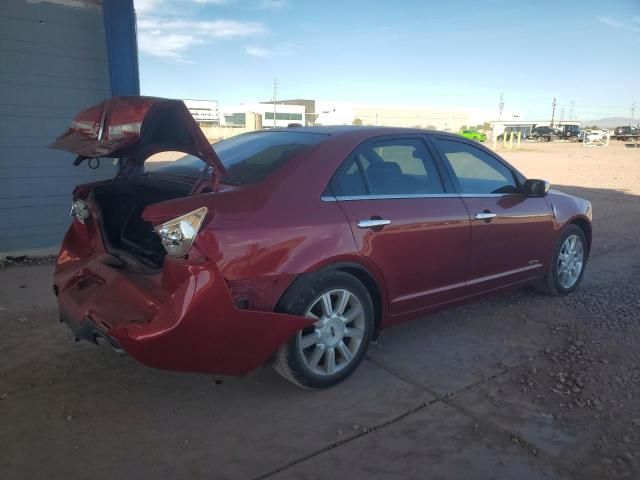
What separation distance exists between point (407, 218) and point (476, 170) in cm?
120

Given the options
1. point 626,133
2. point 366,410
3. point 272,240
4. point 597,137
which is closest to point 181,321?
point 272,240

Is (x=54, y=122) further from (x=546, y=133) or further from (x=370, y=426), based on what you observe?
(x=546, y=133)

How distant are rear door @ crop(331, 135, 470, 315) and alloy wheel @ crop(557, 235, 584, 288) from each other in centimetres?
161

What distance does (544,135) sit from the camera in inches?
2410

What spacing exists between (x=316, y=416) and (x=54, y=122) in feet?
16.7

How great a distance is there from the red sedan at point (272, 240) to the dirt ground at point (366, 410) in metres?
0.35

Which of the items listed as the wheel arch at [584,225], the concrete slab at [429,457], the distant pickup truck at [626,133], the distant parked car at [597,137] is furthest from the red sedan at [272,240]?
the distant pickup truck at [626,133]

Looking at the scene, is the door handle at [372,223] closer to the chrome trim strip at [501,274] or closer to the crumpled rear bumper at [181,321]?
the crumpled rear bumper at [181,321]

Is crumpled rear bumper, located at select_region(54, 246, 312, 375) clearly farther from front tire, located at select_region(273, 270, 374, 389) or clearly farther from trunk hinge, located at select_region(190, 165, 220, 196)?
trunk hinge, located at select_region(190, 165, 220, 196)

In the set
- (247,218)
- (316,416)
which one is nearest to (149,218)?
(247,218)

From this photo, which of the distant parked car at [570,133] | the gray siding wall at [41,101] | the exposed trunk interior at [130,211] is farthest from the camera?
the distant parked car at [570,133]

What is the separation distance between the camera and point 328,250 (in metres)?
3.06

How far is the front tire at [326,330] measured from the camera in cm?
301

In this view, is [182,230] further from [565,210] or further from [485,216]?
[565,210]
